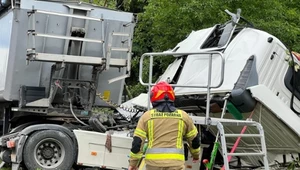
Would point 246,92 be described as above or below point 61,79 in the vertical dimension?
below

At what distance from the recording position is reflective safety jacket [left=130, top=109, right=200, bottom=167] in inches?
214

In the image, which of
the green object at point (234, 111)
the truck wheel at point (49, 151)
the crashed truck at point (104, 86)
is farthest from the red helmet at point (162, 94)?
the truck wheel at point (49, 151)

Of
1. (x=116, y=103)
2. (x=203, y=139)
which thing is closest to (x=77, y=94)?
(x=116, y=103)

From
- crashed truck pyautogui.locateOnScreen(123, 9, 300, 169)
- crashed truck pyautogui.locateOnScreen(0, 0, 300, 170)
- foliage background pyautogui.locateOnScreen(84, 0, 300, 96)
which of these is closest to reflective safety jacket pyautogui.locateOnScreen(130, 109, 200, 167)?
crashed truck pyautogui.locateOnScreen(123, 9, 300, 169)

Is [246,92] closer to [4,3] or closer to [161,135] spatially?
[161,135]

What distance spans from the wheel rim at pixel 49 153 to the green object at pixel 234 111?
118 inches

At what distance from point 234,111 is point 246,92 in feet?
1.37

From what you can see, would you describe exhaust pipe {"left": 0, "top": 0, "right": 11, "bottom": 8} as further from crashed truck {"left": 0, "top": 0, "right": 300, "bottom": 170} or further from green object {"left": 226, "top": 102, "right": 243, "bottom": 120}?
green object {"left": 226, "top": 102, "right": 243, "bottom": 120}

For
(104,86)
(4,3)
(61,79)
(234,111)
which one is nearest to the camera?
(234,111)

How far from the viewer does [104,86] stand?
33.1 ft

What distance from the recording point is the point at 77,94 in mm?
9695

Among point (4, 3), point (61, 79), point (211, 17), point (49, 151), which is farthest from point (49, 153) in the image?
point (211, 17)

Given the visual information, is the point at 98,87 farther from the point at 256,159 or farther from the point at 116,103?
the point at 256,159

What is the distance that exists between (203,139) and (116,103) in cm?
263
